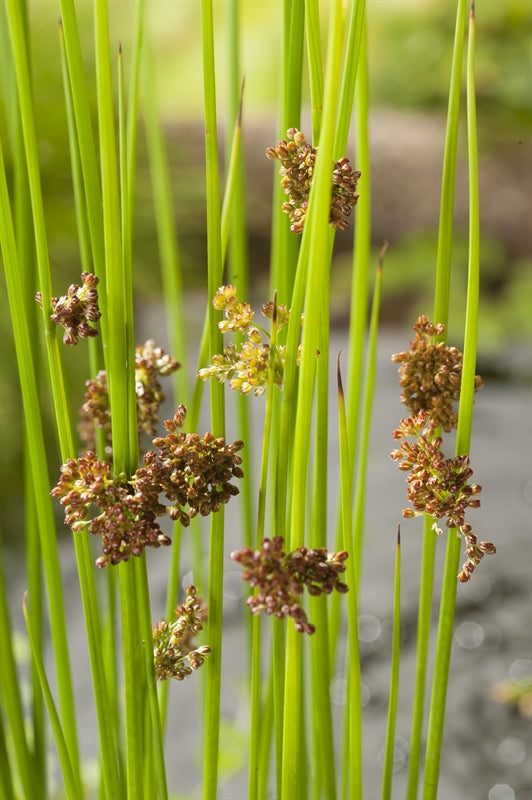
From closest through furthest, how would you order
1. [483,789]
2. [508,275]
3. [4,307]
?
[483,789]
[4,307]
[508,275]

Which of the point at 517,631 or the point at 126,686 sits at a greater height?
the point at 126,686

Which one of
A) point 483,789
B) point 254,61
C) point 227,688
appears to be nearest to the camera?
point 483,789

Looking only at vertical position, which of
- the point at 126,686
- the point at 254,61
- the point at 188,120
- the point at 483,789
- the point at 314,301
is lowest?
the point at 483,789

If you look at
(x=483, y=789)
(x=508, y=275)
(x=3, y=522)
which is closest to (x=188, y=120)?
(x=508, y=275)

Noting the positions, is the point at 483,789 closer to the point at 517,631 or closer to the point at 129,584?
the point at 517,631

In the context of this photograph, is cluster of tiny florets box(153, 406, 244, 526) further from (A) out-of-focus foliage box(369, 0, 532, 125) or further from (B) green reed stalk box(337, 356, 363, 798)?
(A) out-of-focus foliage box(369, 0, 532, 125)

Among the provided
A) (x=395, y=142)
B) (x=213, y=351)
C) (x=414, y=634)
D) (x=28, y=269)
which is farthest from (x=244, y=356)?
(x=395, y=142)

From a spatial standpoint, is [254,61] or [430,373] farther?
[254,61]

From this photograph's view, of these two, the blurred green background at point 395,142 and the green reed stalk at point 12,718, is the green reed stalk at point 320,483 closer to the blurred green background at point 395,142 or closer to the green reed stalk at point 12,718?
the green reed stalk at point 12,718

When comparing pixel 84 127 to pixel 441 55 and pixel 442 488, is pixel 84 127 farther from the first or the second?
pixel 441 55
